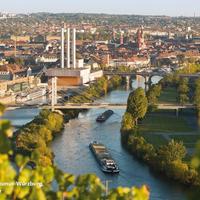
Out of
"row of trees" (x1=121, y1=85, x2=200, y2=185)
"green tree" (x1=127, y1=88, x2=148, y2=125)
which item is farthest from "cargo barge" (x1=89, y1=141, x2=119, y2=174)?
"green tree" (x1=127, y1=88, x2=148, y2=125)

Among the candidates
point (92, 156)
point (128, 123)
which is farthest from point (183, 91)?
point (92, 156)

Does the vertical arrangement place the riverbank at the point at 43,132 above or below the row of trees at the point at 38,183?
below

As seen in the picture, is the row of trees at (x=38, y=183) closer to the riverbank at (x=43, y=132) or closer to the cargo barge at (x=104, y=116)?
the riverbank at (x=43, y=132)

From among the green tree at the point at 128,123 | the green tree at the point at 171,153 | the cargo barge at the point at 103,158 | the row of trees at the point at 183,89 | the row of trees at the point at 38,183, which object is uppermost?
the row of trees at the point at 38,183

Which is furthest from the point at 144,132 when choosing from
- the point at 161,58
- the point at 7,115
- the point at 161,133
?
the point at 161,58

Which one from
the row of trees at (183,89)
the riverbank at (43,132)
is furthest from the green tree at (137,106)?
the row of trees at (183,89)

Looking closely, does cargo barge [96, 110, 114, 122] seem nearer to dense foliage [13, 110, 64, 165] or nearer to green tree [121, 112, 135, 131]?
dense foliage [13, 110, 64, 165]

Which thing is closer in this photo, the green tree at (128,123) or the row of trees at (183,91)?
the green tree at (128,123)
